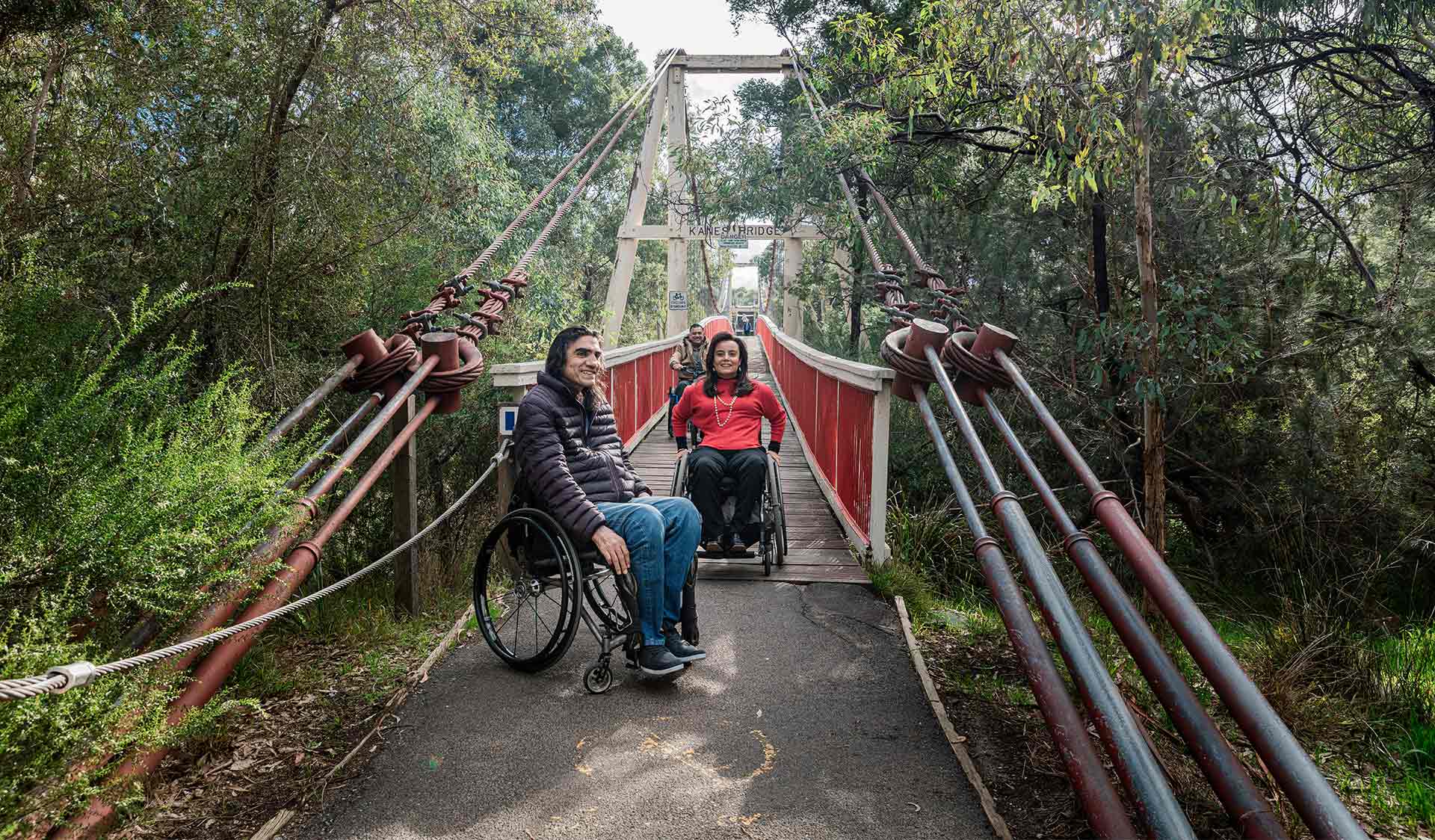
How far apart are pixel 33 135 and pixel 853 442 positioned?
4304 mm

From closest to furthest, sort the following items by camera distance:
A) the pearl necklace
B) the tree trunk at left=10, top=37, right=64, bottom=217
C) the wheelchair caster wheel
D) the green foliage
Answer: the green foliage < the wheelchair caster wheel < the tree trunk at left=10, top=37, right=64, bottom=217 < the pearl necklace

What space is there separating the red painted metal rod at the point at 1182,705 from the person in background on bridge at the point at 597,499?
132 cm

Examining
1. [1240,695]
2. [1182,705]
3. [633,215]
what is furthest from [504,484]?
[633,215]

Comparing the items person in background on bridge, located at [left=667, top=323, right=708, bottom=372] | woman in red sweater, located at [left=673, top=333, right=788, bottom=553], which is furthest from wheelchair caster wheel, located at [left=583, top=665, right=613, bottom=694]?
person in background on bridge, located at [left=667, top=323, right=708, bottom=372]

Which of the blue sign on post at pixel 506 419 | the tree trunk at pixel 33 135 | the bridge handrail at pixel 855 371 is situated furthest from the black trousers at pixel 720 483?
the tree trunk at pixel 33 135

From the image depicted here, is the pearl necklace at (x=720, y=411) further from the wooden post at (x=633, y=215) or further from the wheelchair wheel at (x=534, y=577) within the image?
the wooden post at (x=633, y=215)

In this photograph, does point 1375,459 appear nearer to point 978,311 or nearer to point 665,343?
point 978,311

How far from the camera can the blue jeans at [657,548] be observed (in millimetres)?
3217

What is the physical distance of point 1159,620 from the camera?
449 cm

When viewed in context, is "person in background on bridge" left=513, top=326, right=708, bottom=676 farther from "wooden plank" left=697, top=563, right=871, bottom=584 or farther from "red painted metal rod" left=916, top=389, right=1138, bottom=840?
"wooden plank" left=697, top=563, right=871, bottom=584

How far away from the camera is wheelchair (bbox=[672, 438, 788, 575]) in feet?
16.0

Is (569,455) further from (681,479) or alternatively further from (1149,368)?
(1149,368)

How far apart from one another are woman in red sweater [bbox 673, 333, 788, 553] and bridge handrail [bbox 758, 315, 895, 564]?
536 mm

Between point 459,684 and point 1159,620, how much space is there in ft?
10.6
